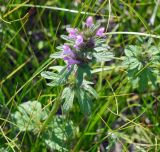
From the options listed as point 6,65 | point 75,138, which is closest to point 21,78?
point 6,65

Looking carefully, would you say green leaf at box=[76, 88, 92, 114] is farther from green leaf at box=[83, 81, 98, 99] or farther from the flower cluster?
the flower cluster

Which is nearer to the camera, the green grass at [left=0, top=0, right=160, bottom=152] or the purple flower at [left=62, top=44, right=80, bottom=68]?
the purple flower at [left=62, top=44, right=80, bottom=68]

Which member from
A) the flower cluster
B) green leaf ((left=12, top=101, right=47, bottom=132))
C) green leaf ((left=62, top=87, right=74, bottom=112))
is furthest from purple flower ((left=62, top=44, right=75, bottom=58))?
green leaf ((left=12, top=101, right=47, bottom=132))

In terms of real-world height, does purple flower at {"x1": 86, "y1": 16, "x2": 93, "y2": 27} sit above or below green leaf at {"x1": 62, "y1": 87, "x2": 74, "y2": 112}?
above

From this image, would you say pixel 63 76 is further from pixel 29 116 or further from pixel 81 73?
pixel 29 116

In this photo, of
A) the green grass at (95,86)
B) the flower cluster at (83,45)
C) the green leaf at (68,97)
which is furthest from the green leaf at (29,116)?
the flower cluster at (83,45)

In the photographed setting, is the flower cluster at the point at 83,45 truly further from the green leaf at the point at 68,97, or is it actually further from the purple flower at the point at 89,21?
the green leaf at the point at 68,97

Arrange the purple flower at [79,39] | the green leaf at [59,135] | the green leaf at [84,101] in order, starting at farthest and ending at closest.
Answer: the green leaf at [59,135], the green leaf at [84,101], the purple flower at [79,39]
